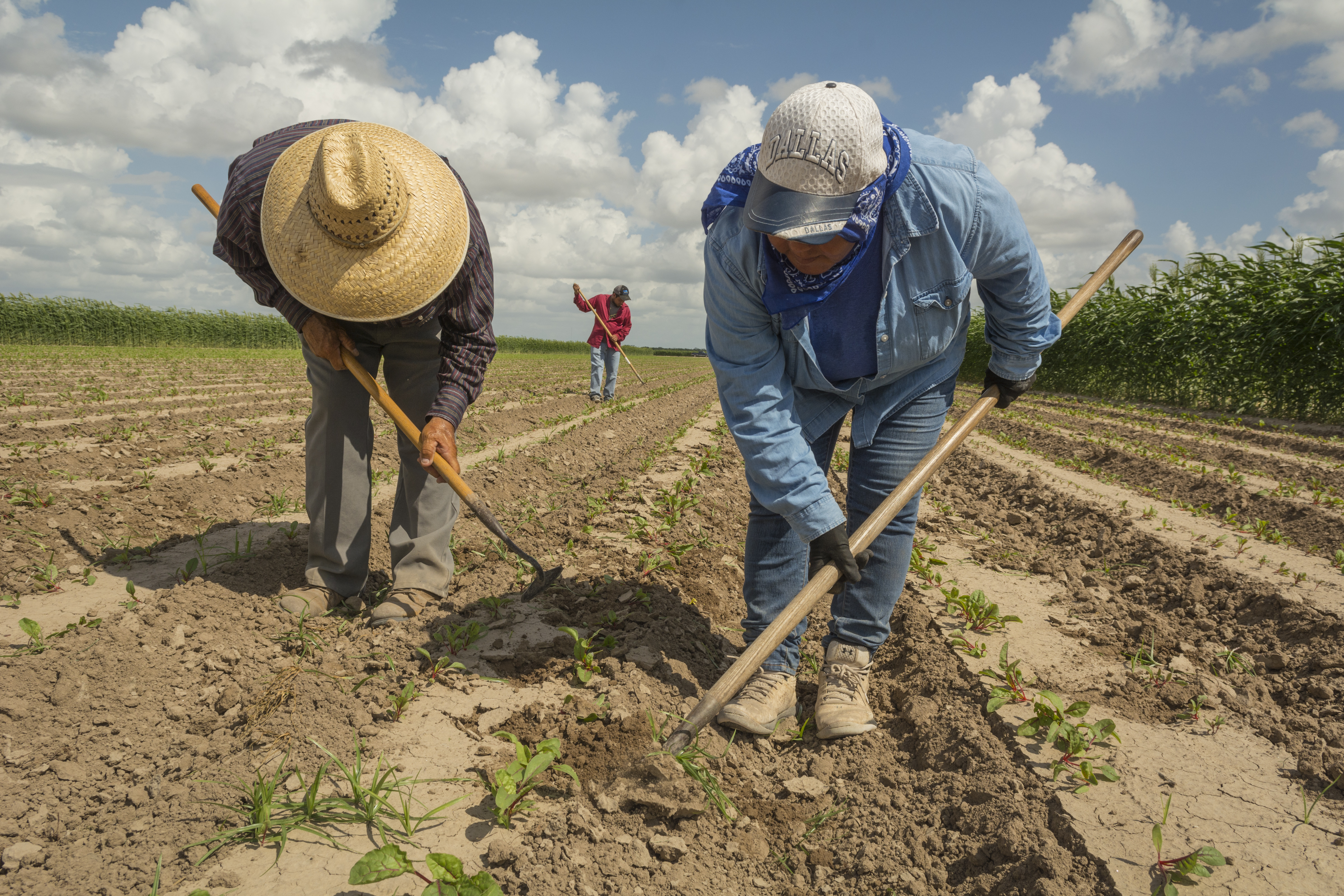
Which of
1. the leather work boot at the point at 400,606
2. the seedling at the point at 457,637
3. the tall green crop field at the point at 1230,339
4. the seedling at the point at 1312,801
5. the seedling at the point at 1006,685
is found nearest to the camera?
the seedling at the point at 1312,801

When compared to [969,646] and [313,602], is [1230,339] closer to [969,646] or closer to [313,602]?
[969,646]

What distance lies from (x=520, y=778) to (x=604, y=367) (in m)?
11.4

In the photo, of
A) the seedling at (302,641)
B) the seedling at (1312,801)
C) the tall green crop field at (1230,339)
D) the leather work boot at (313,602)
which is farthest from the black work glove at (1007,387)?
the tall green crop field at (1230,339)

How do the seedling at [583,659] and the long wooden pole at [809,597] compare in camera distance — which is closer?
the long wooden pole at [809,597]

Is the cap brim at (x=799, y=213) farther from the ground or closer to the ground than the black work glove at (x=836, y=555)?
farther from the ground

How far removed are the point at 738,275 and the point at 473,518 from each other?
121 inches

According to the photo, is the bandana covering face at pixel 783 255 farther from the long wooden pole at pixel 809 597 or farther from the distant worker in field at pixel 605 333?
the distant worker in field at pixel 605 333

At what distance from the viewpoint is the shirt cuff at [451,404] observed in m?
2.75

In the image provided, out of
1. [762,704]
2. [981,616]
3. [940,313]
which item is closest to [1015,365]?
[940,313]

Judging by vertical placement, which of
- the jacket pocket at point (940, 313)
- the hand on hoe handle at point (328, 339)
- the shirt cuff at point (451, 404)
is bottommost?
the shirt cuff at point (451, 404)

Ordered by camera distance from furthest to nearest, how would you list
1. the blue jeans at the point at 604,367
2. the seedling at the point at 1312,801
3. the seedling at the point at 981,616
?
the blue jeans at the point at 604,367 → the seedling at the point at 981,616 → the seedling at the point at 1312,801

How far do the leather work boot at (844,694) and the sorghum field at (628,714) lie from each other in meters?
0.07

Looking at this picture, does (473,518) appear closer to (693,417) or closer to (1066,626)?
(1066,626)

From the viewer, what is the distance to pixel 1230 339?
1305 cm
